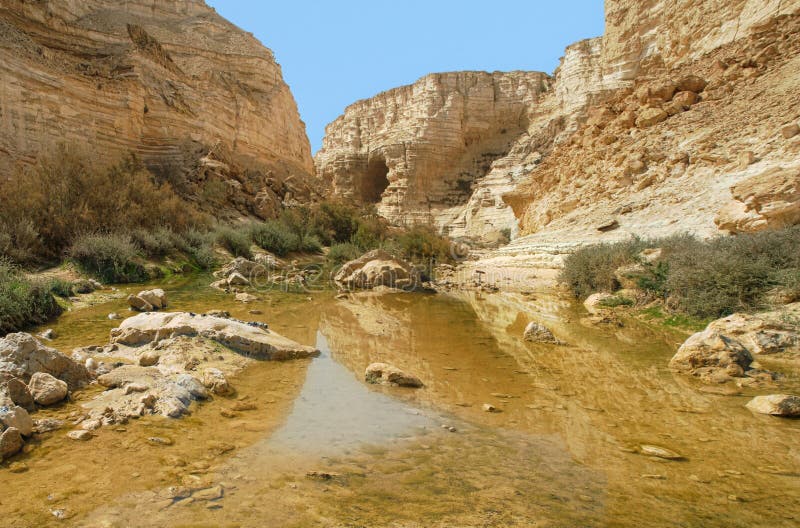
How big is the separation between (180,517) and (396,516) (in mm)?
821

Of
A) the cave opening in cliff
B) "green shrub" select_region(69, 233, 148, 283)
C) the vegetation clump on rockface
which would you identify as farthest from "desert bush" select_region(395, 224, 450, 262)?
the cave opening in cliff

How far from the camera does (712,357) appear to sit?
12.2 ft

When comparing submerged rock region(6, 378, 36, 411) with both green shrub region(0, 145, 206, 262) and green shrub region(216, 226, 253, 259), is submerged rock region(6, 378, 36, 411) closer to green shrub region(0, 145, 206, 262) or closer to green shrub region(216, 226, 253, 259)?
green shrub region(0, 145, 206, 262)

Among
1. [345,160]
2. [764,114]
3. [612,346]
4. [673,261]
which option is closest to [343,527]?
[612,346]

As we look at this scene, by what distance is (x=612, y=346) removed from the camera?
4828mm

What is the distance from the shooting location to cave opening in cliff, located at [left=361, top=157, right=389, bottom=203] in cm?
4272

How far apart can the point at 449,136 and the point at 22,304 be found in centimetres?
3734

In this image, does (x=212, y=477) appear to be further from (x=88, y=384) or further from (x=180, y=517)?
(x=88, y=384)

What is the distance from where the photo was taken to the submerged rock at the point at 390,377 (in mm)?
3537

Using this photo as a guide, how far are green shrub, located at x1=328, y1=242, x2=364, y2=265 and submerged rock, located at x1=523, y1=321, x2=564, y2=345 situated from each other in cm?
840

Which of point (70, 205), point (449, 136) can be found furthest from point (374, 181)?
point (70, 205)

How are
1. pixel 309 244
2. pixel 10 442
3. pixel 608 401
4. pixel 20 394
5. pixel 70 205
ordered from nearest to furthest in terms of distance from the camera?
pixel 10 442 → pixel 20 394 → pixel 608 401 → pixel 70 205 → pixel 309 244

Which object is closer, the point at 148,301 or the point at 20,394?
the point at 20,394

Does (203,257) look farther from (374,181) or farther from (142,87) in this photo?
(374,181)
